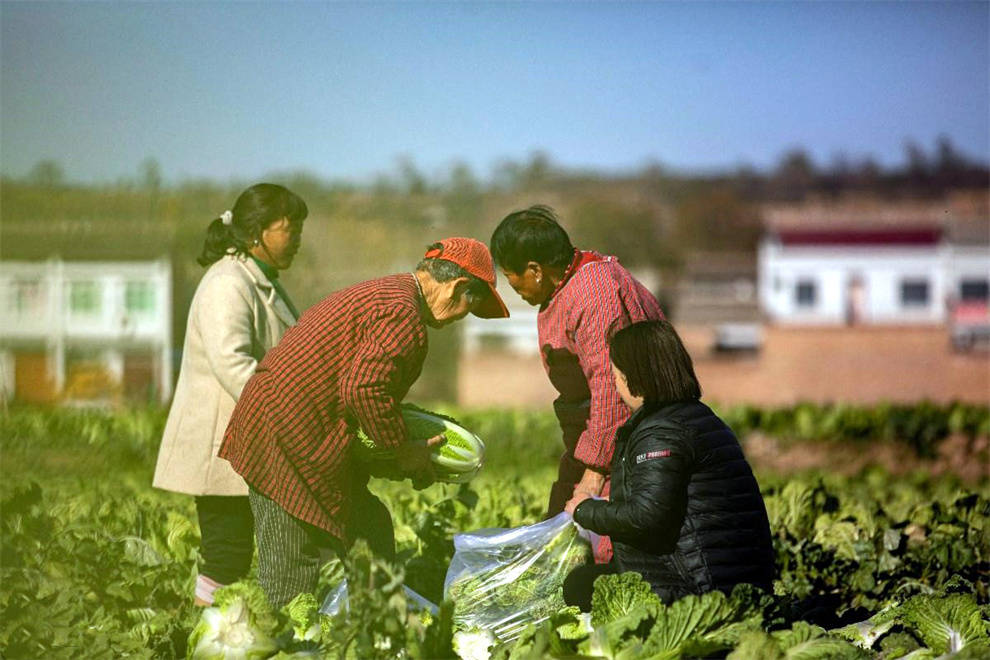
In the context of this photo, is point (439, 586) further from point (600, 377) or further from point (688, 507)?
point (688, 507)

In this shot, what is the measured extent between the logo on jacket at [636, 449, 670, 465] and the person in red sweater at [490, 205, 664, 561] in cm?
61

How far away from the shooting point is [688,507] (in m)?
3.94

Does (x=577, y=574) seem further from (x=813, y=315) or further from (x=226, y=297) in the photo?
(x=813, y=315)

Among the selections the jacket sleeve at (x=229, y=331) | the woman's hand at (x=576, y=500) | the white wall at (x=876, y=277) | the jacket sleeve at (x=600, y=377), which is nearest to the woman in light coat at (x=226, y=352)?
the jacket sleeve at (x=229, y=331)

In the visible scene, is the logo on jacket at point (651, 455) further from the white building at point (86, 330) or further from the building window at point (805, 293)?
the building window at point (805, 293)

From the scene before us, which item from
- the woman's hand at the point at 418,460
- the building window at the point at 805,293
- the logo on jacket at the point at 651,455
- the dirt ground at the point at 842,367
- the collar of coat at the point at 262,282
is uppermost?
the collar of coat at the point at 262,282

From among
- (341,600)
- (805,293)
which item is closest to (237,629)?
(341,600)

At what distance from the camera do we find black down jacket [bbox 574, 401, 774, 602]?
388 centimetres

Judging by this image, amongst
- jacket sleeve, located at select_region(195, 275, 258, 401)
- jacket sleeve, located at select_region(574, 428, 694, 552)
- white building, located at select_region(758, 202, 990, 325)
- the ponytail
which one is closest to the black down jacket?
jacket sleeve, located at select_region(574, 428, 694, 552)

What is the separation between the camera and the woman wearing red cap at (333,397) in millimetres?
4090

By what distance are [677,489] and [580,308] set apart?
0.94 metres

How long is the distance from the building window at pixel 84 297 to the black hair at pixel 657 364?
28.1 feet

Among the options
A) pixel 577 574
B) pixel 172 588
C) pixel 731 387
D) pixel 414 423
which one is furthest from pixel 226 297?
pixel 731 387

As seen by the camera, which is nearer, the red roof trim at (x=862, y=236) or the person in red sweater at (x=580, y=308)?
the person in red sweater at (x=580, y=308)
